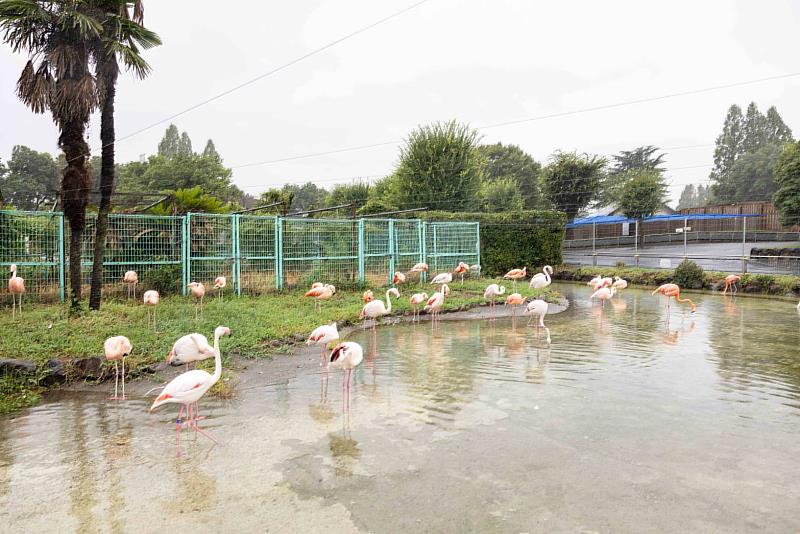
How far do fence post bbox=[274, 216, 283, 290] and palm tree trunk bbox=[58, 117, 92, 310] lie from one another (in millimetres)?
4675

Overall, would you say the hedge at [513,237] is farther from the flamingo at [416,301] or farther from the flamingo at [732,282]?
the flamingo at [416,301]

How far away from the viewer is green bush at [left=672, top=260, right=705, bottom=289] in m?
20.0

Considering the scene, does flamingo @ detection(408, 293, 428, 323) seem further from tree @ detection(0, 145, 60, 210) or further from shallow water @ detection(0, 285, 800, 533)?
tree @ detection(0, 145, 60, 210)

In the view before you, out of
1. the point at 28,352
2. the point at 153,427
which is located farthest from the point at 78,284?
the point at 153,427

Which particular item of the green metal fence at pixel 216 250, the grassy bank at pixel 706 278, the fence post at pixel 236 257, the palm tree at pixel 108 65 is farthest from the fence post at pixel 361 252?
the grassy bank at pixel 706 278

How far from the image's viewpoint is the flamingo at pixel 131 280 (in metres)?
12.0

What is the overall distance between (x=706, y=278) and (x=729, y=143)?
60337mm

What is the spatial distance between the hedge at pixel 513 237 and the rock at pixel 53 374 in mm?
17007

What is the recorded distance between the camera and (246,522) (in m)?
3.87

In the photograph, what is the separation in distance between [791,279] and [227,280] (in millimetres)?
16658

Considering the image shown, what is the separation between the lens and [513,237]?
23328mm

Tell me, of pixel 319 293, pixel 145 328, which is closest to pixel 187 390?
pixel 145 328

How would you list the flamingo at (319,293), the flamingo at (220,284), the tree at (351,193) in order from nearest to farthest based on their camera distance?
1. the flamingo at (319,293)
2. the flamingo at (220,284)
3. the tree at (351,193)

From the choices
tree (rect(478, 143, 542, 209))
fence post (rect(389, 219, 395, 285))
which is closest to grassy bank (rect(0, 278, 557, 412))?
fence post (rect(389, 219, 395, 285))
